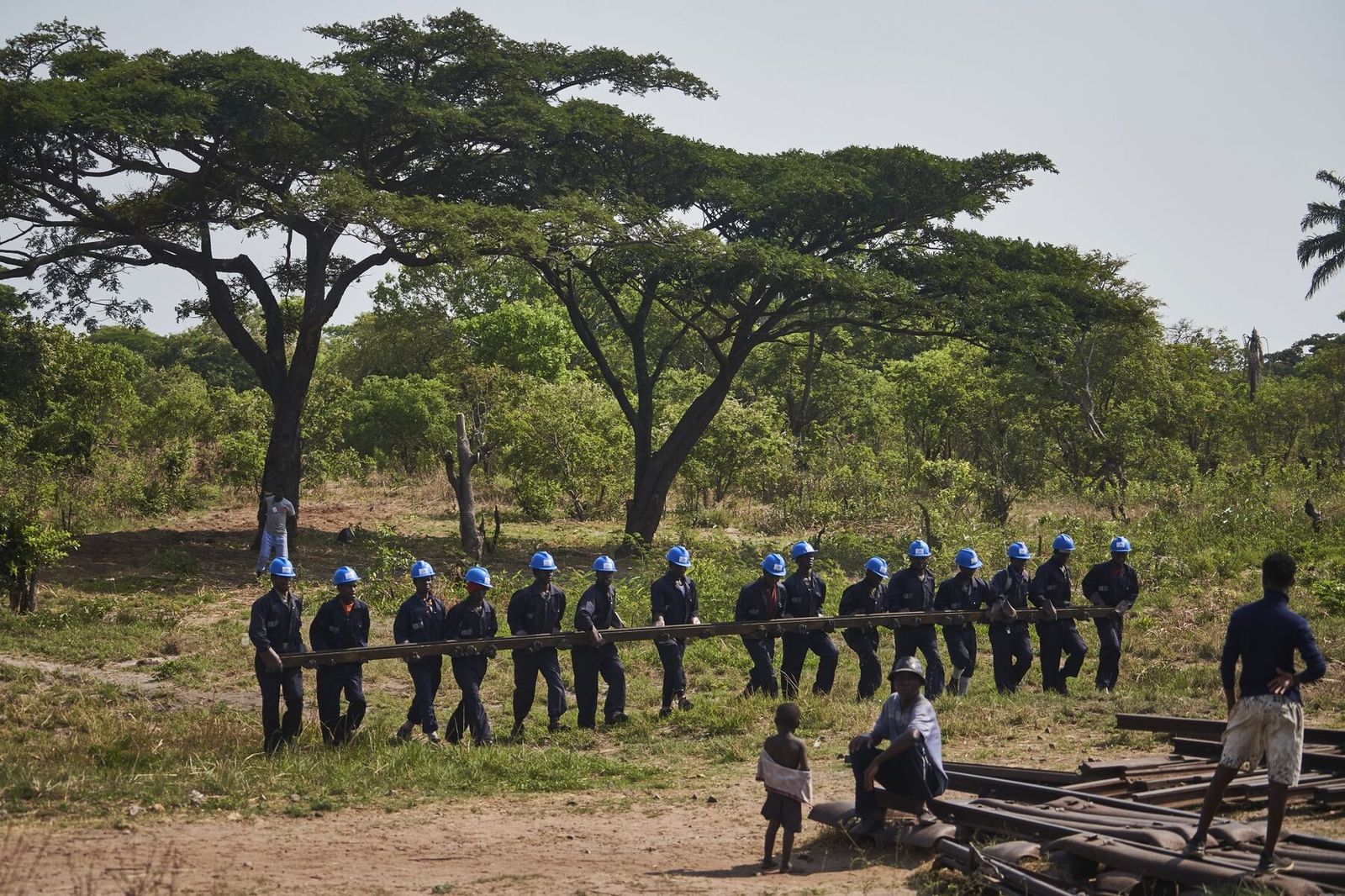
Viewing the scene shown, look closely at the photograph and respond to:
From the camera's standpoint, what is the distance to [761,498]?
3325 cm

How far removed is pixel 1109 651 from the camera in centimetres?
1552

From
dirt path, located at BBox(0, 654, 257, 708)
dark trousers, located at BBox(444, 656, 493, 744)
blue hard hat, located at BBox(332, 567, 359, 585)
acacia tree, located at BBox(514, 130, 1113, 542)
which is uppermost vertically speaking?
acacia tree, located at BBox(514, 130, 1113, 542)

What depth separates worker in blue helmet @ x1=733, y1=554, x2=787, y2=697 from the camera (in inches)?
588

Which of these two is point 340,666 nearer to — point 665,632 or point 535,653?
point 535,653

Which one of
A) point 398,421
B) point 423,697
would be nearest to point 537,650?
point 423,697

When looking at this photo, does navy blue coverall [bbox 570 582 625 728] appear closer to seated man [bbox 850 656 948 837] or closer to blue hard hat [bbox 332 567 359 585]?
blue hard hat [bbox 332 567 359 585]

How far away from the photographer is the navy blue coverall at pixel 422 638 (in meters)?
13.1

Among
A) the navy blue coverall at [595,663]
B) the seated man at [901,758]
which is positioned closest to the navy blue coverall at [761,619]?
the navy blue coverall at [595,663]

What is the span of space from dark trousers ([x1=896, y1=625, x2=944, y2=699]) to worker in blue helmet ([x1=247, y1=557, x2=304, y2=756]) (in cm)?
629

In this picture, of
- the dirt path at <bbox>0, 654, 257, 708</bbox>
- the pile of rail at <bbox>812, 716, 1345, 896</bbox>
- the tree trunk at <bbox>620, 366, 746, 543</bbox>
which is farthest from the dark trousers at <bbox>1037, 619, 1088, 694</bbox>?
the tree trunk at <bbox>620, 366, 746, 543</bbox>

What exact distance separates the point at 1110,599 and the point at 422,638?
7.64m

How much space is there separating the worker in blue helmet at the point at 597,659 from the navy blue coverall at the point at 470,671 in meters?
0.91

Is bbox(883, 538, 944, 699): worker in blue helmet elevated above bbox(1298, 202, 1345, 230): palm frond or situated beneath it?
situated beneath

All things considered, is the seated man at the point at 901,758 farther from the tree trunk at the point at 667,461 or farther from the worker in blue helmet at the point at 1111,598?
the tree trunk at the point at 667,461
